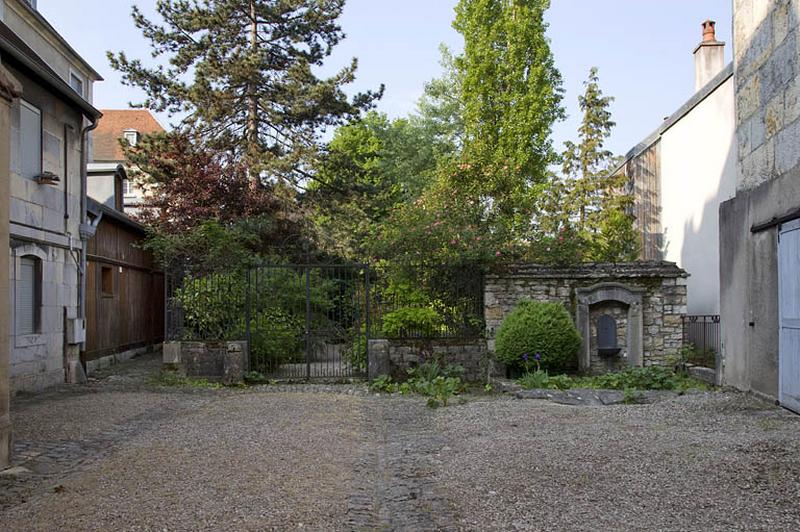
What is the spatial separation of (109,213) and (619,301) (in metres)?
11.5

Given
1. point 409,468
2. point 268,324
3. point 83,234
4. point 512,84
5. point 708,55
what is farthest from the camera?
point 512,84

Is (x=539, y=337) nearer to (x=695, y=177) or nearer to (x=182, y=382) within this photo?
(x=182, y=382)

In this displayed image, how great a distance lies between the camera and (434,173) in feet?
91.6

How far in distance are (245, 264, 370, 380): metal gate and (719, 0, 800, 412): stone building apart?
247 inches

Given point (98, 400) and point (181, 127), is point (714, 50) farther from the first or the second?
point (98, 400)

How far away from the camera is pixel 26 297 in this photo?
1222 cm

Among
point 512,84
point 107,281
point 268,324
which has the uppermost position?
point 512,84

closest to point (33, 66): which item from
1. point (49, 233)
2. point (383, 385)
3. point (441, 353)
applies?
point (49, 233)

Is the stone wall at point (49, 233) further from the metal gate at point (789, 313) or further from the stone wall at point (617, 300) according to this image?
the metal gate at point (789, 313)

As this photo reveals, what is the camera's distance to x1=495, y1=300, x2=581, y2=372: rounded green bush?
13.8m

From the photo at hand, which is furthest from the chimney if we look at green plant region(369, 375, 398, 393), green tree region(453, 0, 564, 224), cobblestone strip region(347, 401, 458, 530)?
cobblestone strip region(347, 401, 458, 530)

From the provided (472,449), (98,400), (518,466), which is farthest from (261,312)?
(518,466)

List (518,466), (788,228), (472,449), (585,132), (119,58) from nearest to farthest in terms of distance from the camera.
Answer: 1. (518,466)
2. (472,449)
3. (788,228)
4. (119,58)
5. (585,132)

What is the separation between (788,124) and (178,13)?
18271mm
